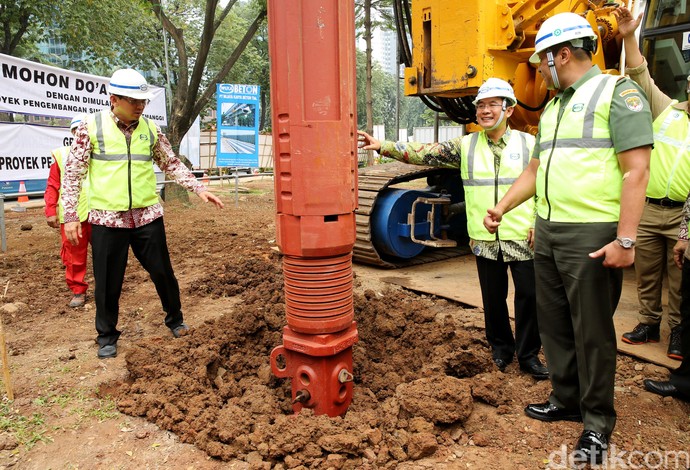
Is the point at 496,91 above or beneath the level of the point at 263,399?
above

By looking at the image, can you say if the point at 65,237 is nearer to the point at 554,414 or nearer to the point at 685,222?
the point at 554,414

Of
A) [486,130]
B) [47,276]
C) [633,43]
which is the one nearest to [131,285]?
[47,276]

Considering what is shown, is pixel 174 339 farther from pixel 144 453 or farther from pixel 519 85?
pixel 519 85

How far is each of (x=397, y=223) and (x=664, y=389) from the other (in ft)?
11.3

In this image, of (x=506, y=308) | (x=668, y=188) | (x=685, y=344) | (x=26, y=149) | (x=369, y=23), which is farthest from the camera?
(x=369, y=23)

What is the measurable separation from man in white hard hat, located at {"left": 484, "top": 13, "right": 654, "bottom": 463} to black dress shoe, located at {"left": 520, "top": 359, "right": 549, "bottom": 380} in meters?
0.72

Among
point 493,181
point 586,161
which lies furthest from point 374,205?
point 586,161

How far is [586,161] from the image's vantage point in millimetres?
2645

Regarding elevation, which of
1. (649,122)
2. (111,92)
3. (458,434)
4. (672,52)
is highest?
(672,52)

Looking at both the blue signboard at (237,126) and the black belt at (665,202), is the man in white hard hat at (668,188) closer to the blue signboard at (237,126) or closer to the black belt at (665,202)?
the black belt at (665,202)

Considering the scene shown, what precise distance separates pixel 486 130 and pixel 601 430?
198cm

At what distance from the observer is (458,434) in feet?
9.73

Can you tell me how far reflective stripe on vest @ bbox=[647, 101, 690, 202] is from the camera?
3855 mm

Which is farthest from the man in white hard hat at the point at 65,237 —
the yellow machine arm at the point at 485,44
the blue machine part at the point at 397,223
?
the yellow machine arm at the point at 485,44
